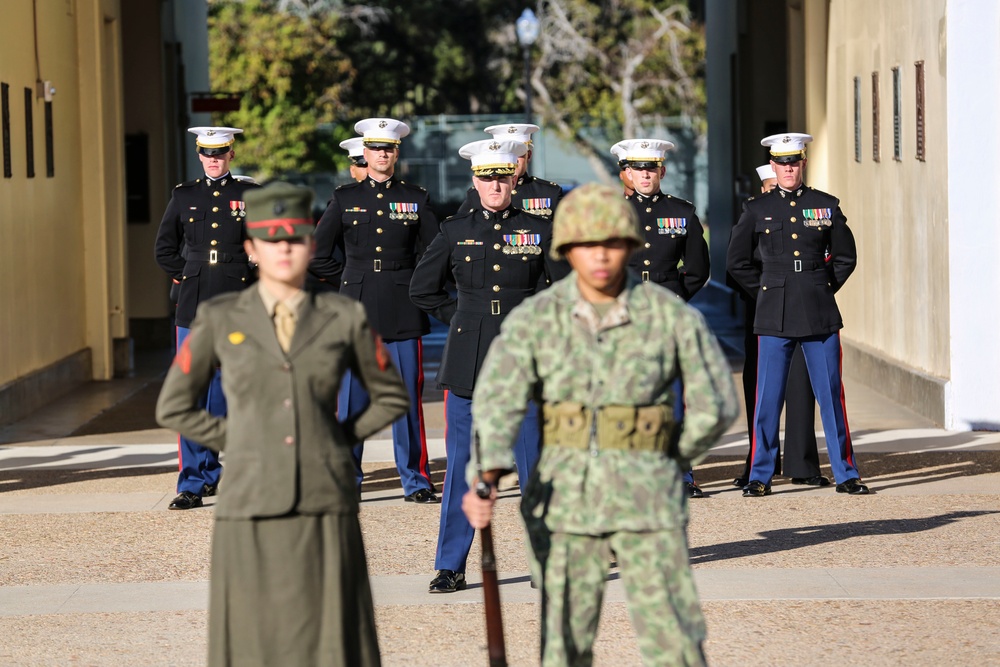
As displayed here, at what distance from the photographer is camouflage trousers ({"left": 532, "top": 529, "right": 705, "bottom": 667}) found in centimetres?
505

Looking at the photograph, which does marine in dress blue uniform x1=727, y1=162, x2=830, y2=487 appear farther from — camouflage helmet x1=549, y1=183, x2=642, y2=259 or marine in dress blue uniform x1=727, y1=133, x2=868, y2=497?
camouflage helmet x1=549, y1=183, x2=642, y2=259

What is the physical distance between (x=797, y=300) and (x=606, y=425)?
5743mm

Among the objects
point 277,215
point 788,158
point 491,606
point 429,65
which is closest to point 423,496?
point 788,158

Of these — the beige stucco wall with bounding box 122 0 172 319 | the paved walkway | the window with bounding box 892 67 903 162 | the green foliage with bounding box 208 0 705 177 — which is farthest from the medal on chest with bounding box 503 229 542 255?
the green foliage with bounding box 208 0 705 177

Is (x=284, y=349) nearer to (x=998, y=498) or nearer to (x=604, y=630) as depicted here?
(x=604, y=630)

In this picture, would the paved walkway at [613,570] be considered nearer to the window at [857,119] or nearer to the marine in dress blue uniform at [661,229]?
the marine in dress blue uniform at [661,229]

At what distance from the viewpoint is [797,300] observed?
34.9ft

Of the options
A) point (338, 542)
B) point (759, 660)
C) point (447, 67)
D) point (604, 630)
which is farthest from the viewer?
point (447, 67)

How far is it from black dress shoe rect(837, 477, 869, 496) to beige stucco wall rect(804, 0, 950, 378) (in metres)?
3.13

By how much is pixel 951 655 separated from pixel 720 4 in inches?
790

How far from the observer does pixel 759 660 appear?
6754 mm

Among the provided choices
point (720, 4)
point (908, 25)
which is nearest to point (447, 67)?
point (720, 4)

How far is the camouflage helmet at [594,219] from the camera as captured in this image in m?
5.08

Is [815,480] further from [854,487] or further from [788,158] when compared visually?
[788,158]
